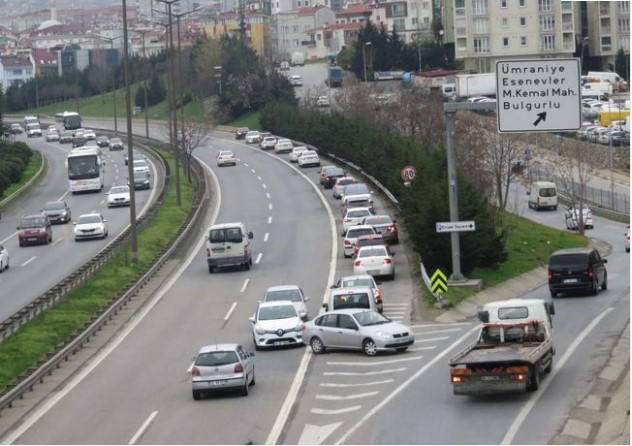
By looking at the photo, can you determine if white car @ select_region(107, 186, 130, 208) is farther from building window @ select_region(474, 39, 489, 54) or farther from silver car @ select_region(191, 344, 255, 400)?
building window @ select_region(474, 39, 489, 54)

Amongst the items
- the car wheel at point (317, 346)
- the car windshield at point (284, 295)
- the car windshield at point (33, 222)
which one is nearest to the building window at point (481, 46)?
the car windshield at point (33, 222)

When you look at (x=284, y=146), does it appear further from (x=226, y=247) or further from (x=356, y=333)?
(x=356, y=333)

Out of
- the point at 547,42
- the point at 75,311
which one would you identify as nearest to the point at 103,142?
the point at 547,42

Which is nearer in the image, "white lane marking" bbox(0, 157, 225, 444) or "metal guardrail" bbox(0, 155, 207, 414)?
"white lane marking" bbox(0, 157, 225, 444)

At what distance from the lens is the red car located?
206ft

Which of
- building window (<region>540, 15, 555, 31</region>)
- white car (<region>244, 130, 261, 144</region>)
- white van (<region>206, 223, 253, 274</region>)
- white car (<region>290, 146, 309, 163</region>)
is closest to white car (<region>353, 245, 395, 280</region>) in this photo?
white van (<region>206, 223, 253, 274</region>)

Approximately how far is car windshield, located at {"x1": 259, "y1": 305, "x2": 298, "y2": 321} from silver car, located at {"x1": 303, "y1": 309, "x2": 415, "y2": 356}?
5.82ft

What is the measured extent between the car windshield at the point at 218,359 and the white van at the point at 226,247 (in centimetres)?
2244

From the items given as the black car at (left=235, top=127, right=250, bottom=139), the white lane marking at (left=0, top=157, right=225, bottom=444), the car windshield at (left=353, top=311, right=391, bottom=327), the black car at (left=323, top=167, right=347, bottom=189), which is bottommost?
the white lane marking at (left=0, top=157, right=225, bottom=444)

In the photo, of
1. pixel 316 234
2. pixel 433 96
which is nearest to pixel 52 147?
pixel 433 96

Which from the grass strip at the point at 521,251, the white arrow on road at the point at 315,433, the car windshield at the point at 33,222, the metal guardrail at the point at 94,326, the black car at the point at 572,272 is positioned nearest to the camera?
the white arrow on road at the point at 315,433

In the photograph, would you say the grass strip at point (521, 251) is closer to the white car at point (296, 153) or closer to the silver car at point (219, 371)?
the silver car at point (219, 371)

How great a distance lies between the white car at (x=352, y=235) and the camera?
174 feet

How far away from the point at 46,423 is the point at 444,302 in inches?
665
